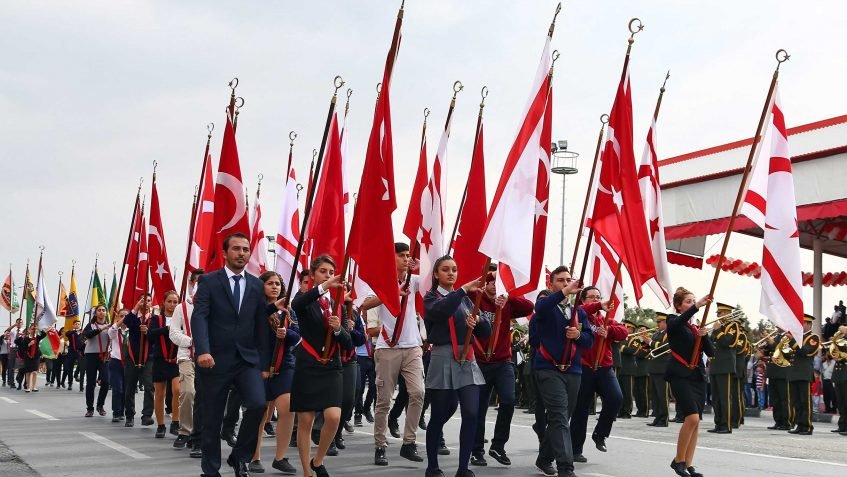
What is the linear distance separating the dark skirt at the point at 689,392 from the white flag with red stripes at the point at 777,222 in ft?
3.14

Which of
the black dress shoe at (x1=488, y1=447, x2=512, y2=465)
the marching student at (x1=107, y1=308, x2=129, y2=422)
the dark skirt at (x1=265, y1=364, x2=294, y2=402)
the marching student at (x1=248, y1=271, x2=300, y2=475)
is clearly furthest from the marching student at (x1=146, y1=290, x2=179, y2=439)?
the black dress shoe at (x1=488, y1=447, x2=512, y2=465)

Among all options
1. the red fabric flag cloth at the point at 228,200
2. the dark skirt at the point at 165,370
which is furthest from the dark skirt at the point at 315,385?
the dark skirt at the point at 165,370

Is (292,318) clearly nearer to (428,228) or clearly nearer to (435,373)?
(435,373)

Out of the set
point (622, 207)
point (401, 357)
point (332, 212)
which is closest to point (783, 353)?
point (622, 207)

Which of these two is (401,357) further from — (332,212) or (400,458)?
(332,212)

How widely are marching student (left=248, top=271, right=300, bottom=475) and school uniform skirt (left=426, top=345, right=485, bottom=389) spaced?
142cm

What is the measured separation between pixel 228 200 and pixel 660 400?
9.76 meters

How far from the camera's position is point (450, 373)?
9.20 meters

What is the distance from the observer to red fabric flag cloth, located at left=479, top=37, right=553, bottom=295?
976cm

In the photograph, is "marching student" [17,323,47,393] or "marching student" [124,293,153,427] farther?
"marching student" [17,323,47,393]

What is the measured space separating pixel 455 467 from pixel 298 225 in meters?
7.28

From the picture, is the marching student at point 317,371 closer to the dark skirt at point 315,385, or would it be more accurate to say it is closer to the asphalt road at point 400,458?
the dark skirt at point 315,385

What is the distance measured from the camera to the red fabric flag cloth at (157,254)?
15875 mm

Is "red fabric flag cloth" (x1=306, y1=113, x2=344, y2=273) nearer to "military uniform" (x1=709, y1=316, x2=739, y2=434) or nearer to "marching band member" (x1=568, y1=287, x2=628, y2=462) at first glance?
"marching band member" (x1=568, y1=287, x2=628, y2=462)
